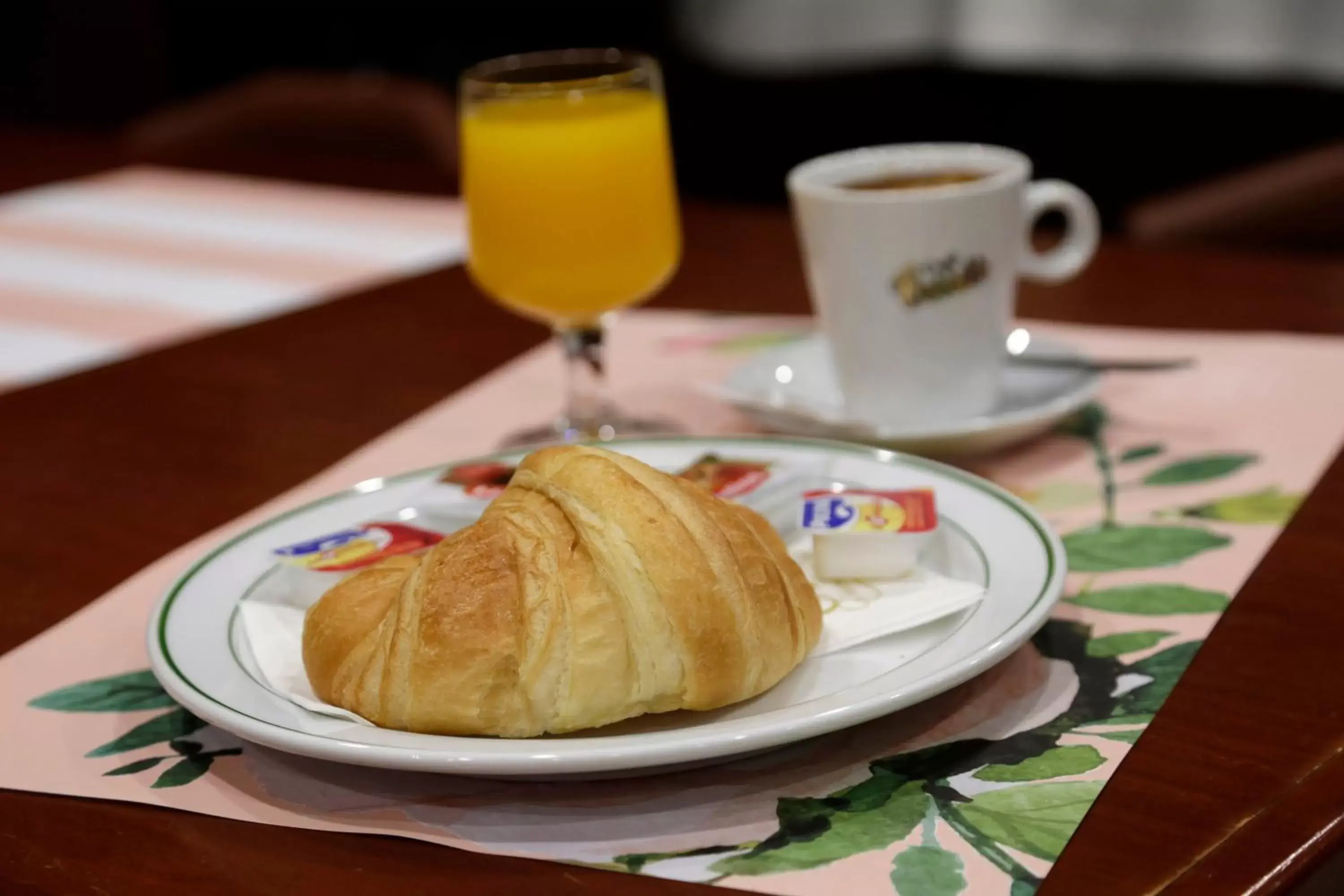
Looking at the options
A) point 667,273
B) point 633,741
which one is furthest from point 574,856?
point 667,273

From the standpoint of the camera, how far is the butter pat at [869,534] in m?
0.65

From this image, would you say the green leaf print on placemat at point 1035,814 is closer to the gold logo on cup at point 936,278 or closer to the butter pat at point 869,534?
the butter pat at point 869,534

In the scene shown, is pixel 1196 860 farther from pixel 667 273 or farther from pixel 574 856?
pixel 667 273

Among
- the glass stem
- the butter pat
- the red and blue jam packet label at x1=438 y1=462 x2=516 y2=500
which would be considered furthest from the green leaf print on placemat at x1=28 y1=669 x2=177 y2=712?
the glass stem

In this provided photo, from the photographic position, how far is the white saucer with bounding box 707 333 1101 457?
0.85 meters

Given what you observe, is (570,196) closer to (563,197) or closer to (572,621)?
(563,197)

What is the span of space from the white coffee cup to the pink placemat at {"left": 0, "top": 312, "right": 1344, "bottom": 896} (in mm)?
69

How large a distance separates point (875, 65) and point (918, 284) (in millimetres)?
2346

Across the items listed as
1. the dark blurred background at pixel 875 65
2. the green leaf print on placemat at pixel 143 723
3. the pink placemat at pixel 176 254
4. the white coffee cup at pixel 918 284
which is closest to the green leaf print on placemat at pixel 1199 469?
the white coffee cup at pixel 918 284

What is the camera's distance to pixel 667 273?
3.45 ft

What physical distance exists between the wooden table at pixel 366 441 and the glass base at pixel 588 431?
4.3 inches

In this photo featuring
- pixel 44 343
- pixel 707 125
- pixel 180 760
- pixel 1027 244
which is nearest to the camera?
pixel 180 760

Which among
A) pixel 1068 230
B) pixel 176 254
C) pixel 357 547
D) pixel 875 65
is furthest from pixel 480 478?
pixel 875 65

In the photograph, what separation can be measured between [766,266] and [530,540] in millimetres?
846
